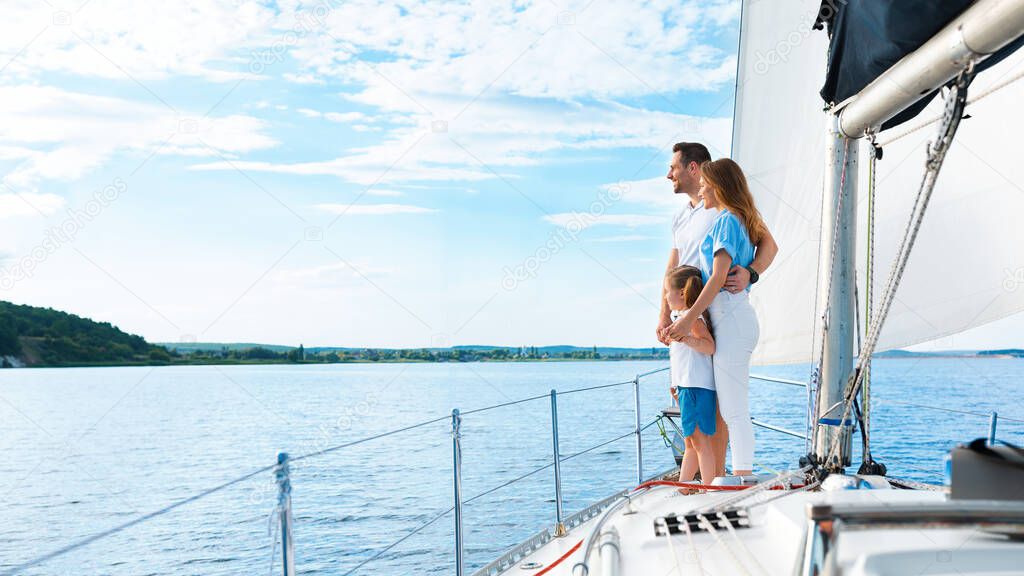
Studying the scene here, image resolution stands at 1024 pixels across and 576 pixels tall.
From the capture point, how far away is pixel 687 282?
2498mm

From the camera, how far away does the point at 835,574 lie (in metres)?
0.73

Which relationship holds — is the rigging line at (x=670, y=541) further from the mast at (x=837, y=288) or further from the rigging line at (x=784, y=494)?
the mast at (x=837, y=288)

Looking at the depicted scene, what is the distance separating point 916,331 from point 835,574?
9.93 feet

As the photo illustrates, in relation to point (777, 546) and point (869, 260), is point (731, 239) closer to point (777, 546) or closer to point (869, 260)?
point (869, 260)

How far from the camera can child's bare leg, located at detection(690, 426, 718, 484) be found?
7.96 feet

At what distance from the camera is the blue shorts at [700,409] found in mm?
2412

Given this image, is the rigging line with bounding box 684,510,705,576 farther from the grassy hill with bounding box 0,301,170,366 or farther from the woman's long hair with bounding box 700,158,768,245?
the grassy hill with bounding box 0,301,170,366

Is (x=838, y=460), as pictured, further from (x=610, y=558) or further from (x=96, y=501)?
(x=96, y=501)

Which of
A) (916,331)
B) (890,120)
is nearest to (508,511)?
(916,331)

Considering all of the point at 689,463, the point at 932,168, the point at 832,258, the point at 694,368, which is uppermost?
the point at 932,168

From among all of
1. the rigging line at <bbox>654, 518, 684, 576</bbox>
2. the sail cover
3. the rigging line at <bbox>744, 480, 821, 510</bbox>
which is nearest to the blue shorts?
the rigging line at <bbox>744, 480, 821, 510</bbox>

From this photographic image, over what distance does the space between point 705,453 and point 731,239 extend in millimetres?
708

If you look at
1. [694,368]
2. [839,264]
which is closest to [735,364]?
[694,368]

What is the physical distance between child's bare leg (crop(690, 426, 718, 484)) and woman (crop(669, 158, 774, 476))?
0.32 ft
